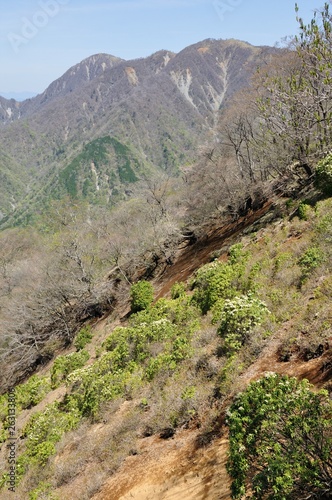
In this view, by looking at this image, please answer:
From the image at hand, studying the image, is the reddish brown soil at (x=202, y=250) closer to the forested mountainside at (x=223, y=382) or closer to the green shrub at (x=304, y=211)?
the forested mountainside at (x=223, y=382)

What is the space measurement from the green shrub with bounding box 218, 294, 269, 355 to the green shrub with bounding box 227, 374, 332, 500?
4.15m

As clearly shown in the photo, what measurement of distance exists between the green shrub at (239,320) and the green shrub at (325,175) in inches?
322

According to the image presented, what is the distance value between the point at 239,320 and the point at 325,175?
30.0 feet

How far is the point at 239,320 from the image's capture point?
905 centimetres

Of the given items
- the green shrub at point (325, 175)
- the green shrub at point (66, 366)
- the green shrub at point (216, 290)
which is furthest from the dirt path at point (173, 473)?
the green shrub at point (325, 175)

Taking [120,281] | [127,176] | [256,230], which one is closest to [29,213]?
[127,176]

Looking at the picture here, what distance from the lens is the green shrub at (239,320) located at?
8.78m

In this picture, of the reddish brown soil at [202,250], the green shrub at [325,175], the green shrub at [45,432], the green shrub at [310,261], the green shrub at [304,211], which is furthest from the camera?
the reddish brown soil at [202,250]

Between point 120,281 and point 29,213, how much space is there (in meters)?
140

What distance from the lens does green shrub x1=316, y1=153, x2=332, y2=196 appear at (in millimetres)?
14907

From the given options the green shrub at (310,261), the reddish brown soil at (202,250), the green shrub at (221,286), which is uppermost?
the green shrub at (310,261)

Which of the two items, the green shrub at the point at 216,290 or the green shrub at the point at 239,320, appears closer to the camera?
the green shrub at the point at 239,320

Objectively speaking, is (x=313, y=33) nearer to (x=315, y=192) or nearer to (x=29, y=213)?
(x=315, y=192)

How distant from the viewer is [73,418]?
450 inches
